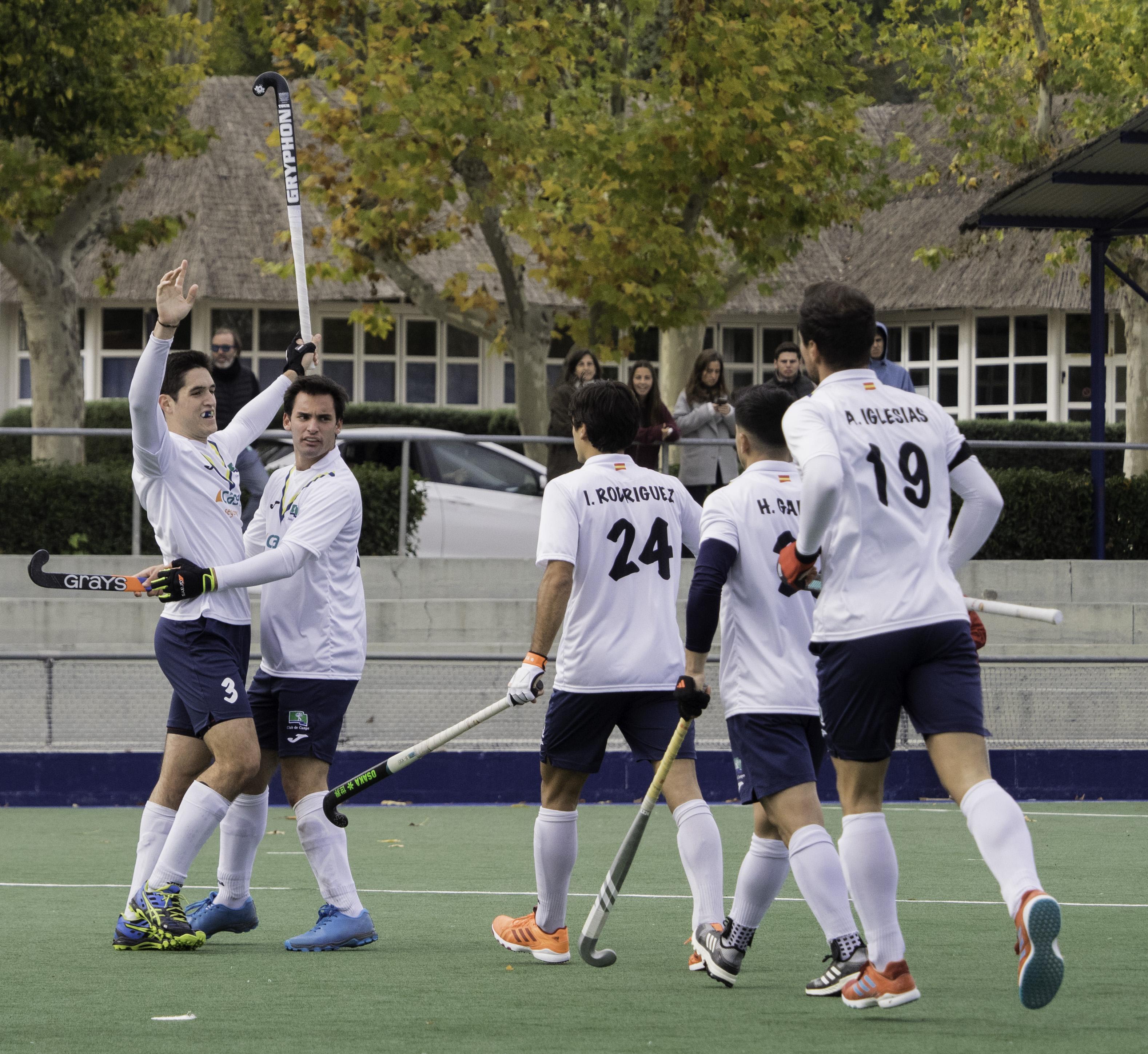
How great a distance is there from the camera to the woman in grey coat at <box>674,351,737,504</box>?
568 inches

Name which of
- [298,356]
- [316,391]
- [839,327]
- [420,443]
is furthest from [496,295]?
[839,327]

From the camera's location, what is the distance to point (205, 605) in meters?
6.47

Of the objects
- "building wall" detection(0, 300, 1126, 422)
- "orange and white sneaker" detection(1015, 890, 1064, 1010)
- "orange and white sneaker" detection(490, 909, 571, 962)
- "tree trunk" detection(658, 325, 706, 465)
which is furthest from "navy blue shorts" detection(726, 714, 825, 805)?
"building wall" detection(0, 300, 1126, 422)

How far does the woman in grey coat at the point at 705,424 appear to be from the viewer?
14.4 metres

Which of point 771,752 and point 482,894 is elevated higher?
point 771,752

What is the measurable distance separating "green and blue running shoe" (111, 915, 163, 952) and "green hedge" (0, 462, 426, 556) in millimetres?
8944

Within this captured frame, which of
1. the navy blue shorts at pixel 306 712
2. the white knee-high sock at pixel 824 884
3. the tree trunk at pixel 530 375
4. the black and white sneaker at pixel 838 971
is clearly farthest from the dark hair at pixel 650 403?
the black and white sneaker at pixel 838 971

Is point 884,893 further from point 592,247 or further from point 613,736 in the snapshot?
point 592,247

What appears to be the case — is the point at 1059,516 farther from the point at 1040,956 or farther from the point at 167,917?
the point at 1040,956

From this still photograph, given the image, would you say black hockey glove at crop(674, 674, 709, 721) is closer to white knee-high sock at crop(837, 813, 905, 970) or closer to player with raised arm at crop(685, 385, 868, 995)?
player with raised arm at crop(685, 385, 868, 995)

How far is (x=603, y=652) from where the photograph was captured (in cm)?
616

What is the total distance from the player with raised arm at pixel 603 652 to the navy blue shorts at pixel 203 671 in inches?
39.5

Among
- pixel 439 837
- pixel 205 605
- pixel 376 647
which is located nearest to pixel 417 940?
pixel 205 605

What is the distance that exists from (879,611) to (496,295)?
1056 inches
